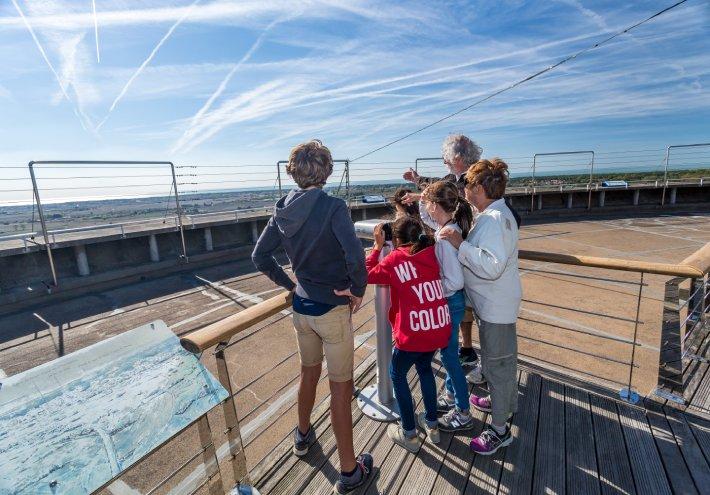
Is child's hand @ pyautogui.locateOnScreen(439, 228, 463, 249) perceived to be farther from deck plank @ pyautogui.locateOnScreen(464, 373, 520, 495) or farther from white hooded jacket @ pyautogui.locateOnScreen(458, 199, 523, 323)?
deck plank @ pyautogui.locateOnScreen(464, 373, 520, 495)

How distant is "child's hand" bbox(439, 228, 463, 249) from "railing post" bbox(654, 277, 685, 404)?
1702 mm

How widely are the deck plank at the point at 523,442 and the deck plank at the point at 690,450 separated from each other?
771 mm

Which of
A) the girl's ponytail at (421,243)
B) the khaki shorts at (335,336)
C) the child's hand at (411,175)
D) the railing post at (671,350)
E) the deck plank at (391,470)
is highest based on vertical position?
the child's hand at (411,175)

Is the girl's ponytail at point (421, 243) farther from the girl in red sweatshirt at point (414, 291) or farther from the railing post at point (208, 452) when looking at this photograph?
the railing post at point (208, 452)

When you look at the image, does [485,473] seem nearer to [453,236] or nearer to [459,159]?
[453,236]

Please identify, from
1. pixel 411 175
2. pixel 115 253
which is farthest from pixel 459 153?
pixel 115 253

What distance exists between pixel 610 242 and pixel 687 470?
10.6 meters

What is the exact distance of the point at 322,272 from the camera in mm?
1782

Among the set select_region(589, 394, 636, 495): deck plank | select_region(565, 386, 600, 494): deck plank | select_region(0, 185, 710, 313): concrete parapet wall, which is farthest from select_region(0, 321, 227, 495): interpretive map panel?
select_region(0, 185, 710, 313): concrete parapet wall

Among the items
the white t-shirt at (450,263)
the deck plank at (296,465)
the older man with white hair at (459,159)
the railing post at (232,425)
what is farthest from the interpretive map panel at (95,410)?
the older man with white hair at (459,159)

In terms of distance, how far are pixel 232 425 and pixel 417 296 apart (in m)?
1.12

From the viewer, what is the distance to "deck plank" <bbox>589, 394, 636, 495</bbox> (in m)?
1.94

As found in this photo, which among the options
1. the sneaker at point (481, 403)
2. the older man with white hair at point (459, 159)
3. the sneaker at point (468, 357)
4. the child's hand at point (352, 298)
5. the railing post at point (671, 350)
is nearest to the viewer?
the child's hand at point (352, 298)

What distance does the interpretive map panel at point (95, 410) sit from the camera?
3.08 feet
